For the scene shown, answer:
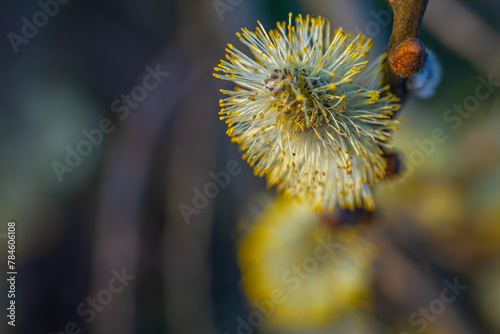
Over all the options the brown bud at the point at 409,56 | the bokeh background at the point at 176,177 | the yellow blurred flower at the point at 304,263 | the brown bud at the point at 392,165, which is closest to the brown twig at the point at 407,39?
the brown bud at the point at 409,56

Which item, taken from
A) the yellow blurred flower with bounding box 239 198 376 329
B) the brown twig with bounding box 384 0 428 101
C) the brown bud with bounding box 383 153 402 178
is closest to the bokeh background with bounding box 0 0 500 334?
the yellow blurred flower with bounding box 239 198 376 329

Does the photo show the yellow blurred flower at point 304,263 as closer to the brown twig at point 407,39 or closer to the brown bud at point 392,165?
the brown bud at point 392,165

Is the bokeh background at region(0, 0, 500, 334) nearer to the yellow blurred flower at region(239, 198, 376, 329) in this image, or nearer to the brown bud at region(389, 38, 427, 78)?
the yellow blurred flower at region(239, 198, 376, 329)

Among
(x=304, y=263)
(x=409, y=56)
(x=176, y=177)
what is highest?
(x=176, y=177)

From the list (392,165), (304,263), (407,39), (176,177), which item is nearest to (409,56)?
(407,39)

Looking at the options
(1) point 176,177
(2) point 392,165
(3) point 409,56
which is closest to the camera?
(3) point 409,56

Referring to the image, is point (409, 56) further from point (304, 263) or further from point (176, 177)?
point (176, 177)
